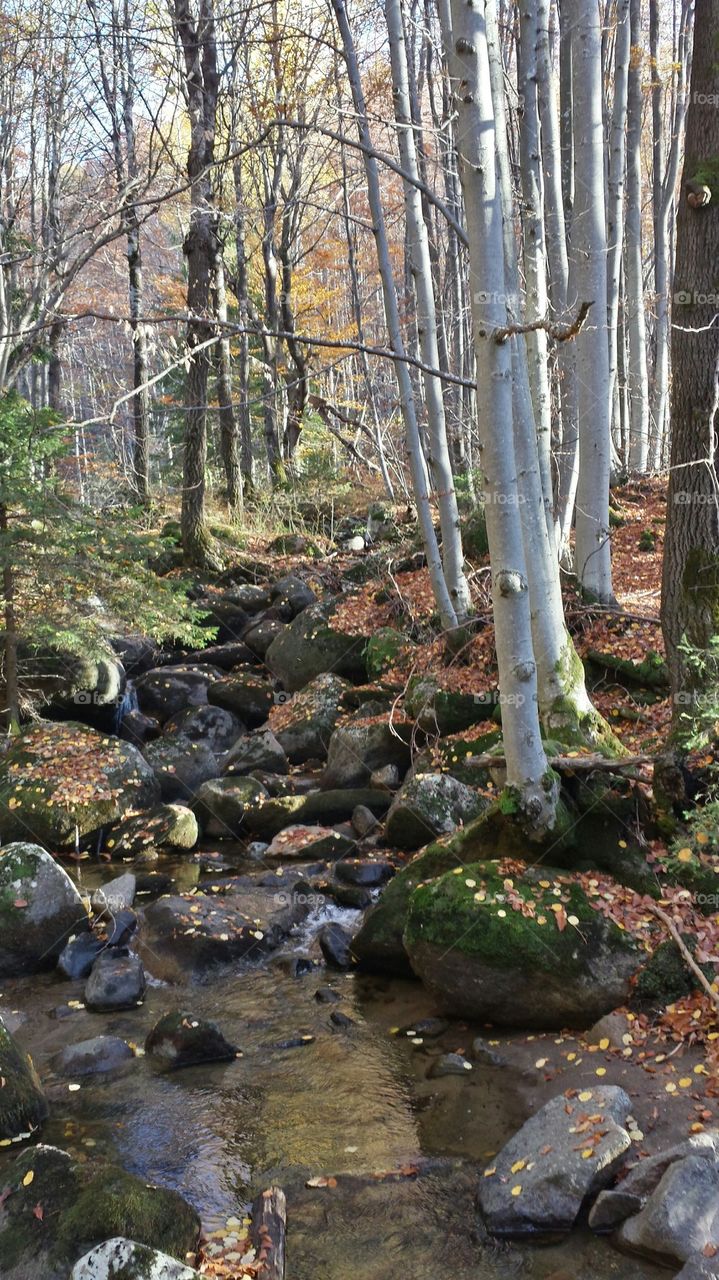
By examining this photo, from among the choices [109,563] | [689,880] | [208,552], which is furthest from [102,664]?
[689,880]

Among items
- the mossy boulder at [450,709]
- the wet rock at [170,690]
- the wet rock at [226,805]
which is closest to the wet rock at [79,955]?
the wet rock at [226,805]

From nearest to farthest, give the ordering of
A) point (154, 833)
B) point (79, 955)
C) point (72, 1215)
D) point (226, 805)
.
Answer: point (72, 1215), point (79, 955), point (154, 833), point (226, 805)

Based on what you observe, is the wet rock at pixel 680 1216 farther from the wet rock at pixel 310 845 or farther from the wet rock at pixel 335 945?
the wet rock at pixel 310 845

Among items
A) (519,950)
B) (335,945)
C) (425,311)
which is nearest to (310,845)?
(335,945)

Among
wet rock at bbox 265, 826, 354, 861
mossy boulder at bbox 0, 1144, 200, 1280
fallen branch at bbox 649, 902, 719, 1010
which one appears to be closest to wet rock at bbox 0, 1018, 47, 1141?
mossy boulder at bbox 0, 1144, 200, 1280

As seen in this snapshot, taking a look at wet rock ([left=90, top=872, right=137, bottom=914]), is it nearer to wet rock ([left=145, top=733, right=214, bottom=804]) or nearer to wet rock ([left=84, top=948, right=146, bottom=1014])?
wet rock ([left=84, top=948, right=146, bottom=1014])

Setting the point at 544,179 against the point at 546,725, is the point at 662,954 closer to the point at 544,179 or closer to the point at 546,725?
the point at 546,725

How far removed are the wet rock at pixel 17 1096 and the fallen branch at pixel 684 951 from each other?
3530mm

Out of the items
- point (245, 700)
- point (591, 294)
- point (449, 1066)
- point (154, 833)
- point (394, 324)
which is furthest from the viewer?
point (245, 700)

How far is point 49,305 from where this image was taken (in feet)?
42.8

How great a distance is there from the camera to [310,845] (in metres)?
8.69

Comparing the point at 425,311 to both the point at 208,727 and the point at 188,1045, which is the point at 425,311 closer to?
the point at 208,727

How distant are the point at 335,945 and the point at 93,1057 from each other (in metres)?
1.89

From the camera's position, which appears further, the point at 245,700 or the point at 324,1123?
the point at 245,700
